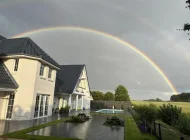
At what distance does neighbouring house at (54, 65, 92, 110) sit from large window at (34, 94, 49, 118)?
491 cm

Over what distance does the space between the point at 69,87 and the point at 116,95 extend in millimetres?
33017

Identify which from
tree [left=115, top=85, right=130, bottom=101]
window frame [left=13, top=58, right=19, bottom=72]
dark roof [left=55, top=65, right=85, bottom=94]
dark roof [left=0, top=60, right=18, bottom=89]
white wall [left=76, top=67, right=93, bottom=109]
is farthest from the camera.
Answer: tree [left=115, top=85, right=130, bottom=101]

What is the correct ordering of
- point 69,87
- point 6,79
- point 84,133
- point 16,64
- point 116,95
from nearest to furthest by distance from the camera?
point 84,133
point 6,79
point 16,64
point 69,87
point 116,95

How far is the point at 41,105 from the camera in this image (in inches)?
693

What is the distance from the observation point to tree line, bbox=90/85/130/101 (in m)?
50.1

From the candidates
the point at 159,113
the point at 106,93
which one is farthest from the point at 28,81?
the point at 106,93

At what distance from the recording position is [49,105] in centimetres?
1928

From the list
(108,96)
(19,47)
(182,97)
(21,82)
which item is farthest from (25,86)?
(182,97)

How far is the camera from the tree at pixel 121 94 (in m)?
55.0

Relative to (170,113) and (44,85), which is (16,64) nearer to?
(44,85)

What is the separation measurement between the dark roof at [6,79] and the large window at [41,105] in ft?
9.21

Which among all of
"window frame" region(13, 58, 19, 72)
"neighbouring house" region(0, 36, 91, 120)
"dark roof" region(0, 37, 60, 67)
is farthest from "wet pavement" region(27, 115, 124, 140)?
"dark roof" region(0, 37, 60, 67)

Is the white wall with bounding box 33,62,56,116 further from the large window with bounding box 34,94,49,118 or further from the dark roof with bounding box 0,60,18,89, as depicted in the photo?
the dark roof with bounding box 0,60,18,89

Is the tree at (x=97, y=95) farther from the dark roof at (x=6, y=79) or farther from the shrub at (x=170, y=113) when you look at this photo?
the dark roof at (x=6, y=79)
